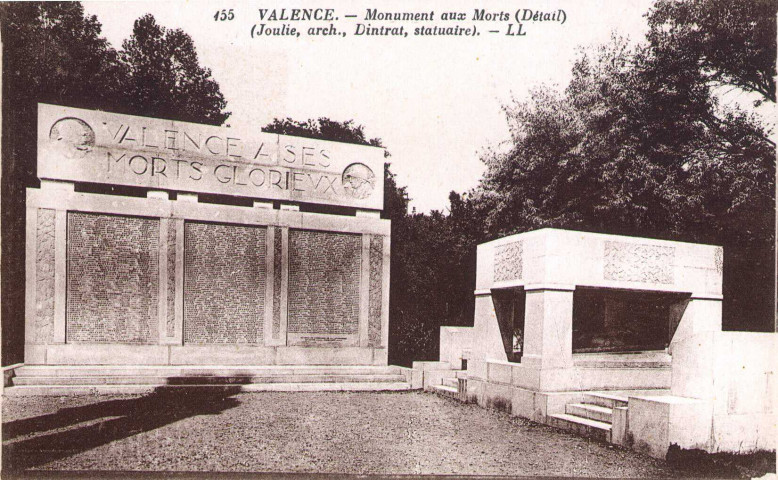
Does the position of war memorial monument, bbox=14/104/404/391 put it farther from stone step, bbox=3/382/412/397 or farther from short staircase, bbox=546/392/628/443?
short staircase, bbox=546/392/628/443

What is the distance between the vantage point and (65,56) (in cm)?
1606

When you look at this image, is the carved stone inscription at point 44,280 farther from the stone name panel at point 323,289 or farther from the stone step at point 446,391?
the stone step at point 446,391

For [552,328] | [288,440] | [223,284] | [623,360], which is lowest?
[288,440]

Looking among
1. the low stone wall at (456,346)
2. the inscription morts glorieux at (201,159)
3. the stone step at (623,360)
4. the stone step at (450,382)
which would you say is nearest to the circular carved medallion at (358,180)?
the inscription morts glorieux at (201,159)

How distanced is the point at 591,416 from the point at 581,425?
1.32 ft

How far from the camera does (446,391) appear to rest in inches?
456

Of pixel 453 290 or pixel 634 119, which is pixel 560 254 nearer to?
pixel 634 119

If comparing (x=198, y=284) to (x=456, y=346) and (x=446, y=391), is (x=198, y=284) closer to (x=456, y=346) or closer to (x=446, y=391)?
(x=446, y=391)

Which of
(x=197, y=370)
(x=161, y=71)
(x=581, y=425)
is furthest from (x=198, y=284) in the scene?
(x=161, y=71)

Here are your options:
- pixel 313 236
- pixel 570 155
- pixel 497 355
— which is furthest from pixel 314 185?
pixel 570 155

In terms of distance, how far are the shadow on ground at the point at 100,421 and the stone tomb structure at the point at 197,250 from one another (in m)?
1.92

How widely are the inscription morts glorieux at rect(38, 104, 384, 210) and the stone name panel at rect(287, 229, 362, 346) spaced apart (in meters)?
1.18

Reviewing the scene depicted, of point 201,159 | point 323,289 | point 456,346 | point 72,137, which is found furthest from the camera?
point 456,346

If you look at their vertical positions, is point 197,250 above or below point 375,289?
above
